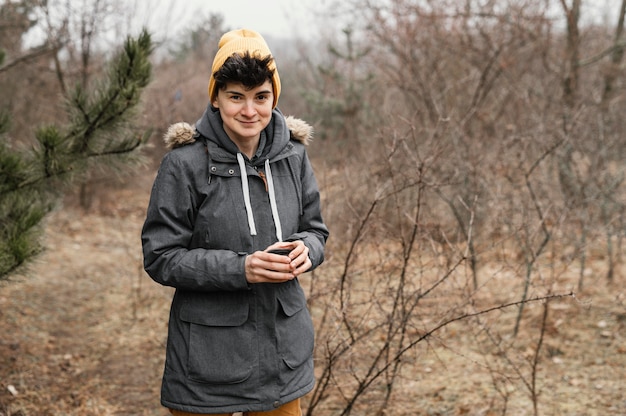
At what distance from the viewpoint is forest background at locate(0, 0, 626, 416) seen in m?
3.32

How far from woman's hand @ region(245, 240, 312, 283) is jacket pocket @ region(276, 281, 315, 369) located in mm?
186

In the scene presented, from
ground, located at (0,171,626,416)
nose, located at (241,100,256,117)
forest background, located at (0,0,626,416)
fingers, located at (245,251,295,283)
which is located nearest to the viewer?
fingers, located at (245,251,295,283)

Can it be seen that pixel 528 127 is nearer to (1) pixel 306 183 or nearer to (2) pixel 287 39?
(1) pixel 306 183

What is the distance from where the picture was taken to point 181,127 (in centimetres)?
202

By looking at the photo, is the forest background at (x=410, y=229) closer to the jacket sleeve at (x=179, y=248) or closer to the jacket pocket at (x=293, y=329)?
the jacket pocket at (x=293, y=329)

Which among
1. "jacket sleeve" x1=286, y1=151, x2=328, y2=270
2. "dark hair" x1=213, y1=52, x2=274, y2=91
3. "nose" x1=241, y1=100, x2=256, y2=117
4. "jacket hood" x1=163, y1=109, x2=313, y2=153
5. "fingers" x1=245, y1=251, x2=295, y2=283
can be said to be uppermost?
"dark hair" x1=213, y1=52, x2=274, y2=91

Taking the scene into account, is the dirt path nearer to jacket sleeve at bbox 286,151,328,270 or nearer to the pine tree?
the pine tree

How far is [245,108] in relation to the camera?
1.99 m

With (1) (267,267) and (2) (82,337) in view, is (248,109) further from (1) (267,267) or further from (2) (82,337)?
(2) (82,337)

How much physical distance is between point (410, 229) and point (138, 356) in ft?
7.35

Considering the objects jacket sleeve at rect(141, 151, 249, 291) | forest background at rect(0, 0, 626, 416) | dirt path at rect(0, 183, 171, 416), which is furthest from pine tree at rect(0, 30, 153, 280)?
jacket sleeve at rect(141, 151, 249, 291)

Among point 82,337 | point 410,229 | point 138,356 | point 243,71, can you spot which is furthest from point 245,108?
point 82,337

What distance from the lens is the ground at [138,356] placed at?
3.71m

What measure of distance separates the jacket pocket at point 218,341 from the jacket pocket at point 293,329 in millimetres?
115
